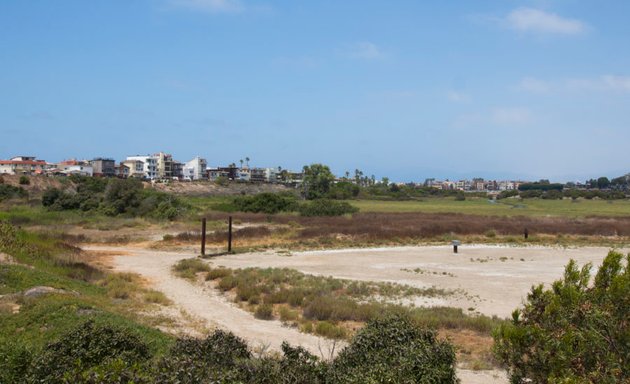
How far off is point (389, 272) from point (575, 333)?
21201mm

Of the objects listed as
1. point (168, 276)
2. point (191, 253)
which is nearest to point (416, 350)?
point (168, 276)

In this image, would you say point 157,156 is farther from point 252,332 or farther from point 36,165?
point 252,332

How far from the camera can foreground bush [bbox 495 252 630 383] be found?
4.85 metres

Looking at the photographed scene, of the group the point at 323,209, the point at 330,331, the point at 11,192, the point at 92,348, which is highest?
the point at 92,348

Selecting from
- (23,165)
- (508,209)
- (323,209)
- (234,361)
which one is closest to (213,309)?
(234,361)

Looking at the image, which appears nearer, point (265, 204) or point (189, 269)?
point (189, 269)

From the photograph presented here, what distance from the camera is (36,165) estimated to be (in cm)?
14650

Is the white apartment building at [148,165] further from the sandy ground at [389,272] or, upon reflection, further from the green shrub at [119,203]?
the sandy ground at [389,272]

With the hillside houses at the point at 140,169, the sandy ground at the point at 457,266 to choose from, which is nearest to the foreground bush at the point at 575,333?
the sandy ground at the point at 457,266

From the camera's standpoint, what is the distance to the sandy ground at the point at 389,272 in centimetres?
1388

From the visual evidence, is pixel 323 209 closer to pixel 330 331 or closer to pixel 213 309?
pixel 213 309

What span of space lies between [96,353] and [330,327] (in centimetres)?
739

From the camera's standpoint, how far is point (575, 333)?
199 inches

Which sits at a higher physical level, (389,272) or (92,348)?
(92,348)
